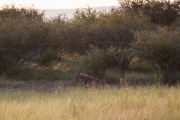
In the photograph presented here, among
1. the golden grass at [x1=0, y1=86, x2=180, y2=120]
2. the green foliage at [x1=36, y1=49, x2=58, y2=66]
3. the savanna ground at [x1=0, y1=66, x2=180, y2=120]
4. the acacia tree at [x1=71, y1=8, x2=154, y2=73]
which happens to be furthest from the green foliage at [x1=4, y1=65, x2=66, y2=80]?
the golden grass at [x1=0, y1=86, x2=180, y2=120]

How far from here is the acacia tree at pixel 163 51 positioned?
15.6 metres

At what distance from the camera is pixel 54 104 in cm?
944

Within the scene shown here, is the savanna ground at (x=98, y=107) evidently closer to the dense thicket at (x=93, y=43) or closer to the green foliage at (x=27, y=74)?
the dense thicket at (x=93, y=43)

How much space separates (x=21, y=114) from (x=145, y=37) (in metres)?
8.75

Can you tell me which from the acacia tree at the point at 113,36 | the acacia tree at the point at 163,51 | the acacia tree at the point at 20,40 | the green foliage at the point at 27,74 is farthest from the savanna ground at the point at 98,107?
the acacia tree at the point at 113,36

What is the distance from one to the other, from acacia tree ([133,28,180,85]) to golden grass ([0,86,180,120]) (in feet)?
16.0

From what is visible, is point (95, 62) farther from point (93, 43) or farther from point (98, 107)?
point (98, 107)

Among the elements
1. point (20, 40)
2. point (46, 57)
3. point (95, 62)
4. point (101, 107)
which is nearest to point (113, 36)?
point (95, 62)

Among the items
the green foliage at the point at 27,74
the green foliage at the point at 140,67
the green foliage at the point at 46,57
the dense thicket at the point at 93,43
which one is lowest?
the green foliage at the point at 140,67

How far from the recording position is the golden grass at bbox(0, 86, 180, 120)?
27.1 ft

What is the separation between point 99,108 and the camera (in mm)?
9047

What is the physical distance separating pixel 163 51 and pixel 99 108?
23.8 ft

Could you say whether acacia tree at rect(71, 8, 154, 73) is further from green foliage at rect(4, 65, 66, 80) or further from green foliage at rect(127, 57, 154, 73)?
green foliage at rect(4, 65, 66, 80)

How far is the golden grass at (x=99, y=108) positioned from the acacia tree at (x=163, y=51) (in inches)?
192
